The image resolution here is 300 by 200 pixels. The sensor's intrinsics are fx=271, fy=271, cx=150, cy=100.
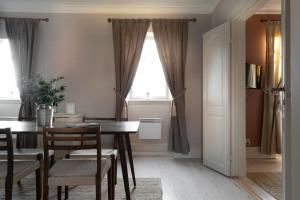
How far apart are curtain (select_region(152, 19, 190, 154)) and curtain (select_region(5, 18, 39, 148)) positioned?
198 cm

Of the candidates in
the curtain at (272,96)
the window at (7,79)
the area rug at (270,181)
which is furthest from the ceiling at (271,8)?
the window at (7,79)

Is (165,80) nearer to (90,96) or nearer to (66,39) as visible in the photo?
(90,96)

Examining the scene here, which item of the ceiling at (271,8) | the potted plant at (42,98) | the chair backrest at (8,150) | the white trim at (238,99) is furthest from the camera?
the ceiling at (271,8)

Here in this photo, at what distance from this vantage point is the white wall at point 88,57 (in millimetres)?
4410

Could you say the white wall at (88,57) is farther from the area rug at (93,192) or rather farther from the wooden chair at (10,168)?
the wooden chair at (10,168)

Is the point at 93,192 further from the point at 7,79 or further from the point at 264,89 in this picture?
the point at 264,89

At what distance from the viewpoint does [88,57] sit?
14.5 ft

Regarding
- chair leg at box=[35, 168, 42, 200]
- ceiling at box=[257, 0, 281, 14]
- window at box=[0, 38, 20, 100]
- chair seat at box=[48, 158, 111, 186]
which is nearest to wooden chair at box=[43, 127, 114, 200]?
chair seat at box=[48, 158, 111, 186]

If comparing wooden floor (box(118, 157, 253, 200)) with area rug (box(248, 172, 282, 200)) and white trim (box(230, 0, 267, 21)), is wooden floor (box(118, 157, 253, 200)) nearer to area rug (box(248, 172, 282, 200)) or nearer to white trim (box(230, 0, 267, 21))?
area rug (box(248, 172, 282, 200))

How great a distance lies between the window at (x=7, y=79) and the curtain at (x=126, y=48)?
5.77 feet

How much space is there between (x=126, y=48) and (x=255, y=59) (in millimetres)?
2133

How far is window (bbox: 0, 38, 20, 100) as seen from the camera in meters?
4.49

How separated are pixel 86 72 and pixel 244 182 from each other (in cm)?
287

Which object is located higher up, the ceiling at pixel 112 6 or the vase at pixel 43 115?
the ceiling at pixel 112 6
